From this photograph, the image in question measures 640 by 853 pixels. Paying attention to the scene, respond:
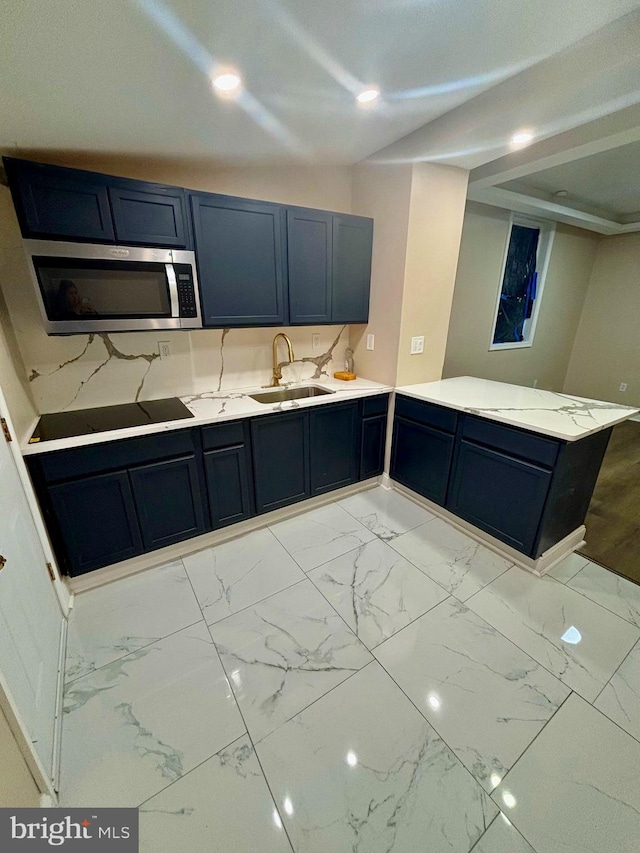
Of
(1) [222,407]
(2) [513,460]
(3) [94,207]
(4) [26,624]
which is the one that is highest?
(3) [94,207]

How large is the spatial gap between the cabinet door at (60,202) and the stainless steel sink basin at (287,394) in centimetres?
127

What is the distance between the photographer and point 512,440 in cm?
200

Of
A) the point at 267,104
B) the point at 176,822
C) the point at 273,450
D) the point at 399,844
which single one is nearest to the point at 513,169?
the point at 267,104

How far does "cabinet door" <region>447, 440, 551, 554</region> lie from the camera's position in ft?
6.41

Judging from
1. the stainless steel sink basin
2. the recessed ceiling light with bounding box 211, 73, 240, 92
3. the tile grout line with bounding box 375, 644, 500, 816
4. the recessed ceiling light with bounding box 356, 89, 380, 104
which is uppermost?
the recessed ceiling light with bounding box 356, 89, 380, 104

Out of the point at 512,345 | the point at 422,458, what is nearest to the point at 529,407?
the point at 422,458

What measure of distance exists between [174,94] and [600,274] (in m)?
6.00

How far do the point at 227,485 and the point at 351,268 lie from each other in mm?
1845

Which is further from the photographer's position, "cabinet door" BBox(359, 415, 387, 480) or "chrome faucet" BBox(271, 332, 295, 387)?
"cabinet door" BBox(359, 415, 387, 480)

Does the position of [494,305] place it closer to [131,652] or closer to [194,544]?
[194,544]

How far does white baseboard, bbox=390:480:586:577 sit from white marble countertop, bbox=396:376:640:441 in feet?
2.58

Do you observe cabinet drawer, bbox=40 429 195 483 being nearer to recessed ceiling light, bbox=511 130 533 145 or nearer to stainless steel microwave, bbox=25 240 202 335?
stainless steel microwave, bbox=25 240 202 335

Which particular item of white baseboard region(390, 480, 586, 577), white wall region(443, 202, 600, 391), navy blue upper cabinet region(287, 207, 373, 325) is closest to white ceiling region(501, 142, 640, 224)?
white wall region(443, 202, 600, 391)

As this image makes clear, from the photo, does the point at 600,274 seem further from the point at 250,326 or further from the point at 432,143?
the point at 250,326
